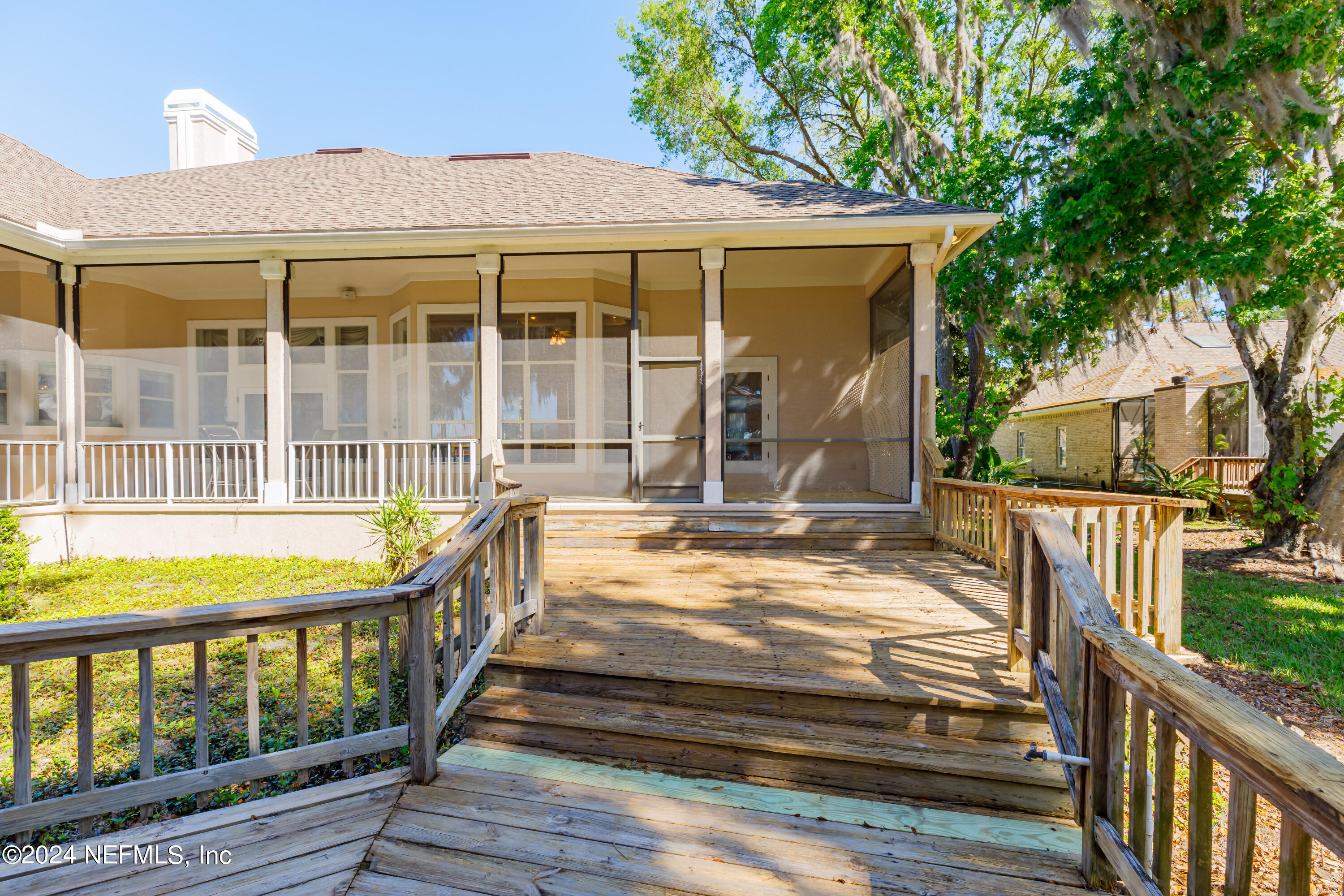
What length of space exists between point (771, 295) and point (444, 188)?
5019 millimetres

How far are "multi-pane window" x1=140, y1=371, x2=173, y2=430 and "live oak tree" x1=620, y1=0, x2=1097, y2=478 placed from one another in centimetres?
1227

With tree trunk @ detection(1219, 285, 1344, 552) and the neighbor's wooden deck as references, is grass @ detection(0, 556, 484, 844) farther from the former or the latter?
tree trunk @ detection(1219, 285, 1344, 552)

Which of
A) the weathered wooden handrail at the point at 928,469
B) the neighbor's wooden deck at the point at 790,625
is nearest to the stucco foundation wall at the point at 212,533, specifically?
the neighbor's wooden deck at the point at 790,625

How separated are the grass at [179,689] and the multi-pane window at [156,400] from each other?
11.6ft

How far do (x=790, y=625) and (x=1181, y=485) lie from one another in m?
Result: 12.2

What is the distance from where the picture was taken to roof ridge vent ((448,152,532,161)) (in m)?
10.2

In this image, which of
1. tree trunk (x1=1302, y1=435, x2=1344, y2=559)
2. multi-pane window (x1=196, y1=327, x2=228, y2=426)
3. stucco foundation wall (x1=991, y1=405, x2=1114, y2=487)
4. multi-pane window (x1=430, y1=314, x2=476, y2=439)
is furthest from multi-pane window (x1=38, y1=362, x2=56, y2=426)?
stucco foundation wall (x1=991, y1=405, x2=1114, y2=487)

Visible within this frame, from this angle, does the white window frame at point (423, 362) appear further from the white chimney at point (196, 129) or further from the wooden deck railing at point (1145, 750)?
the wooden deck railing at point (1145, 750)

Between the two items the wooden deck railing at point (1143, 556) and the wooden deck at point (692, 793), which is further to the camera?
the wooden deck railing at point (1143, 556)

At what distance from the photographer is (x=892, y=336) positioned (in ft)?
26.9

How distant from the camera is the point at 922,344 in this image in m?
6.84

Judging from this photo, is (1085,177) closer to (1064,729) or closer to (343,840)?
(1064,729)

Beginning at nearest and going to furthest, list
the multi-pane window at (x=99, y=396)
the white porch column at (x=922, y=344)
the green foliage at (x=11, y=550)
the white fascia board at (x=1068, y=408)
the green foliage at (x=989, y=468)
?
the green foliage at (x=11, y=550) < the white porch column at (x=922, y=344) < the multi-pane window at (x=99, y=396) < the green foliage at (x=989, y=468) < the white fascia board at (x=1068, y=408)

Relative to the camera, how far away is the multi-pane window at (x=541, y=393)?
8.77m
